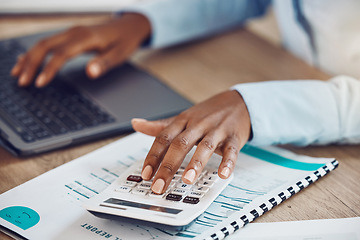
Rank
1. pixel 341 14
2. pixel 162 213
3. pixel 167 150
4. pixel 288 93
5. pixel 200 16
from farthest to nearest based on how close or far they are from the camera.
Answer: pixel 200 16 → pixel 341 14 → pixel 288 93 → pixel 167 150 → pixel 162 213

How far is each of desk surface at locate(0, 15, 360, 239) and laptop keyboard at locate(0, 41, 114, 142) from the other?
0.04 meters

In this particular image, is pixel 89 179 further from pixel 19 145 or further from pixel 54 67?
pixel 54 67

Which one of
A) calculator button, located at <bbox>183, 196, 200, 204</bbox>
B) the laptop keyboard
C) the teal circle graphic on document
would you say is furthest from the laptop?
calculator button, located at <bbox>183, 196, 200, 204</bbox>

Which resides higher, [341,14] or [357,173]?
[341,14]

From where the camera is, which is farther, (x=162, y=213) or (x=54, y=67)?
(x=54, y=67)

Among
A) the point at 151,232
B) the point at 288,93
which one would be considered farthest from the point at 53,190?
the point at 288,93

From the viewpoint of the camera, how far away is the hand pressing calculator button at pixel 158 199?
0.52 meters

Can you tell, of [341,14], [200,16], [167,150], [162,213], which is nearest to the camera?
[162,213]

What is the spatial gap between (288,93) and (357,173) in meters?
0.16

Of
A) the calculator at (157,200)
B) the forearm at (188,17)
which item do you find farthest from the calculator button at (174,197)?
the forearm at (188,17)

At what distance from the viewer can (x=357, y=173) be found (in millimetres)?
679

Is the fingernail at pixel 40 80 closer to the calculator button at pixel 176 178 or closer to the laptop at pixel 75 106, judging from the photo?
the laptop at pixel 75 106

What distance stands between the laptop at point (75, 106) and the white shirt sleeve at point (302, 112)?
15 cm

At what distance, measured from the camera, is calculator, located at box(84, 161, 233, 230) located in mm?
524
